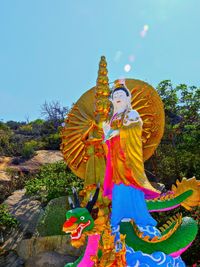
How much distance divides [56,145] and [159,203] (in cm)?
1292

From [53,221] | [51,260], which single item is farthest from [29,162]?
[51,260]

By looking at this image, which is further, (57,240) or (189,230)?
(57,240)

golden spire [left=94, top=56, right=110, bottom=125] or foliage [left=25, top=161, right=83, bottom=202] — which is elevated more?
golden spire [left=94, top=56, right=110, bottom=125]

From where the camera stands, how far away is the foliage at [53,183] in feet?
36.8

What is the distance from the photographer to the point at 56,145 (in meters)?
18.3

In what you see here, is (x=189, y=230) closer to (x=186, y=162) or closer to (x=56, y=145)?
(x=186, y=162)

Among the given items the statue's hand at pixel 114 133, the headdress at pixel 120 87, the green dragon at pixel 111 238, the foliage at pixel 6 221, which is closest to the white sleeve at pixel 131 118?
the statue's hand at pixel 114 133

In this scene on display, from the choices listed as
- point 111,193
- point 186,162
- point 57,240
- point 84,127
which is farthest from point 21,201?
point 111,193

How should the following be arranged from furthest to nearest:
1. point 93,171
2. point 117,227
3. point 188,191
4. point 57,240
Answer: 1. point 57,240
2. point 93,171
3. point 188,191
4. point 117,227

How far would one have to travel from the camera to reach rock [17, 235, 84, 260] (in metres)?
8.42

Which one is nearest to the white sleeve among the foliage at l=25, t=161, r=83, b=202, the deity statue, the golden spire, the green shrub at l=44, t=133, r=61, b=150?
the deity statue

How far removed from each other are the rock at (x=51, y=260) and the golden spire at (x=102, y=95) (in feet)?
10.4

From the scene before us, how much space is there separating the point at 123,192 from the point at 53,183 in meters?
6.61

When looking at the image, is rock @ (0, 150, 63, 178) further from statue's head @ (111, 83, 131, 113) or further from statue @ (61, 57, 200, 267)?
statue's head @ (111, 83, 131, 113)
